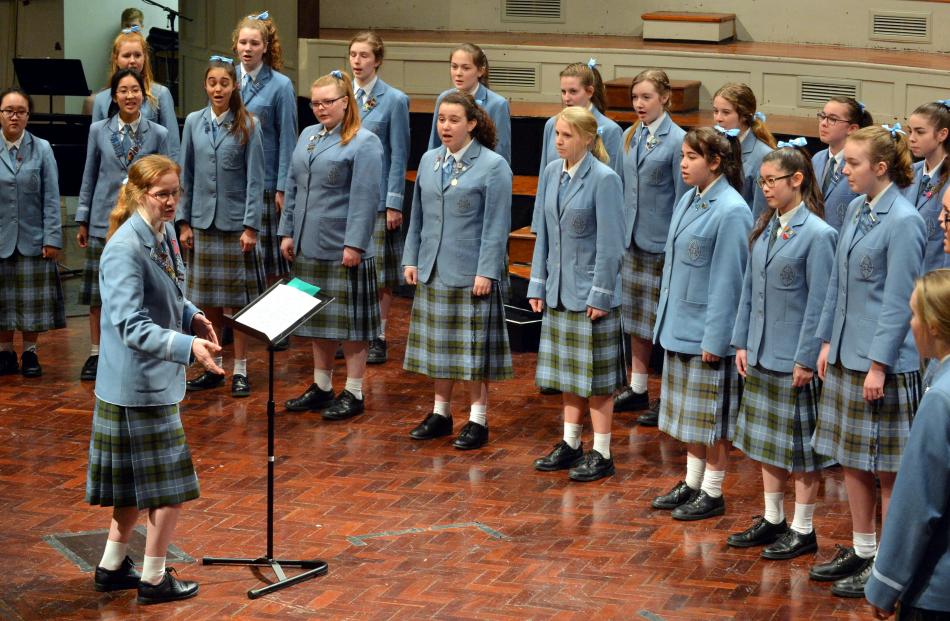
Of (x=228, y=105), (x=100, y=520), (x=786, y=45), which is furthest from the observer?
(x=786, y=45)

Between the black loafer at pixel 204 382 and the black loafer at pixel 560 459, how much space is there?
199cm

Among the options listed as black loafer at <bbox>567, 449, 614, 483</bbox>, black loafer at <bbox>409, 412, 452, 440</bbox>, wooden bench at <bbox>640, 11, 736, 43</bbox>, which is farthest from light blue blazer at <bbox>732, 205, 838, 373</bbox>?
wooden bench at <bbox>640, 11, 736, 43</bbox>

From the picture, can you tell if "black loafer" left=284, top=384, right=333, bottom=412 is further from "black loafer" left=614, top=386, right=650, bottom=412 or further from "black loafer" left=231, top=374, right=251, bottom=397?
"black loafer" left=614, top=386, right=650, bottom=412

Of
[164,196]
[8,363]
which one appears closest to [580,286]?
[164,196]

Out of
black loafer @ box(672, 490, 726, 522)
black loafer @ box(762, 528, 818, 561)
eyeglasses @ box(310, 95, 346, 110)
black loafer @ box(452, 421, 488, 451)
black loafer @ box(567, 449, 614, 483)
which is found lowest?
black loafer @ box(762, 528, 818, 561)

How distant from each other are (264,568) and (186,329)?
0.90 m

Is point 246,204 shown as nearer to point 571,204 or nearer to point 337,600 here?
point 571,204

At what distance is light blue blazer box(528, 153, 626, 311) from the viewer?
5824 mm

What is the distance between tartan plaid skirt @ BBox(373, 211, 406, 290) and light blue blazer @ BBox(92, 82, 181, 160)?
1124 millimetres

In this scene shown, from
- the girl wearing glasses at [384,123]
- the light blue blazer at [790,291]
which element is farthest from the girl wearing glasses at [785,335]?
the girl wearing glasses at [384,123]

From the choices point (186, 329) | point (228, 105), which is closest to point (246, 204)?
point (228, 105)

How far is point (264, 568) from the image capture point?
4957 millimetres

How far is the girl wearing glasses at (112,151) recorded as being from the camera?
7.15 meters

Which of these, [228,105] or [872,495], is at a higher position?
[228,105]
